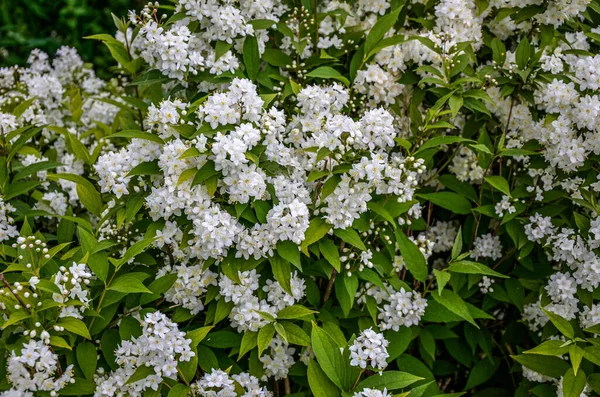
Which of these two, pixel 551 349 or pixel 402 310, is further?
pixel 402 310

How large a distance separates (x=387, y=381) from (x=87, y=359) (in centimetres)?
124

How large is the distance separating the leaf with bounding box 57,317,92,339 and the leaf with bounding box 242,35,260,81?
4.69 ft

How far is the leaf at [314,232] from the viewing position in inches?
112

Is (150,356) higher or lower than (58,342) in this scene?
lower

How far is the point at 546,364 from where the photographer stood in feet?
10.2

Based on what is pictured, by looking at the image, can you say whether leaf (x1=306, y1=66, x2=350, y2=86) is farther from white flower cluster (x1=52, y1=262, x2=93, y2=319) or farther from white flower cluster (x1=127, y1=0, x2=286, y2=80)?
white flower cluster (x1=52, y1=262, x2=93, y2=319)

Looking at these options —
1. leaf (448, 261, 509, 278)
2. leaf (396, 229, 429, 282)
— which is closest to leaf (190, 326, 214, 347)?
leaf (396, 229, 429, 282)

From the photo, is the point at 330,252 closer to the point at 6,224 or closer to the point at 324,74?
the point at 324,74

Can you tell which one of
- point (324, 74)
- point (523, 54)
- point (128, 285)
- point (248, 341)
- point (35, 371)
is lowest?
point (35, 371)

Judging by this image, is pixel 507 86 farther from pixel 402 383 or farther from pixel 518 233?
pixel 402 383

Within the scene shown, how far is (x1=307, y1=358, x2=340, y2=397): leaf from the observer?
267cm

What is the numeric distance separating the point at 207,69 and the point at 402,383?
1737mm

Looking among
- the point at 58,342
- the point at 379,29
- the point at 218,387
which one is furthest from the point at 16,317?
the point at 379,29

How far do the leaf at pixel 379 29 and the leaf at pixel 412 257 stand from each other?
0.94m
